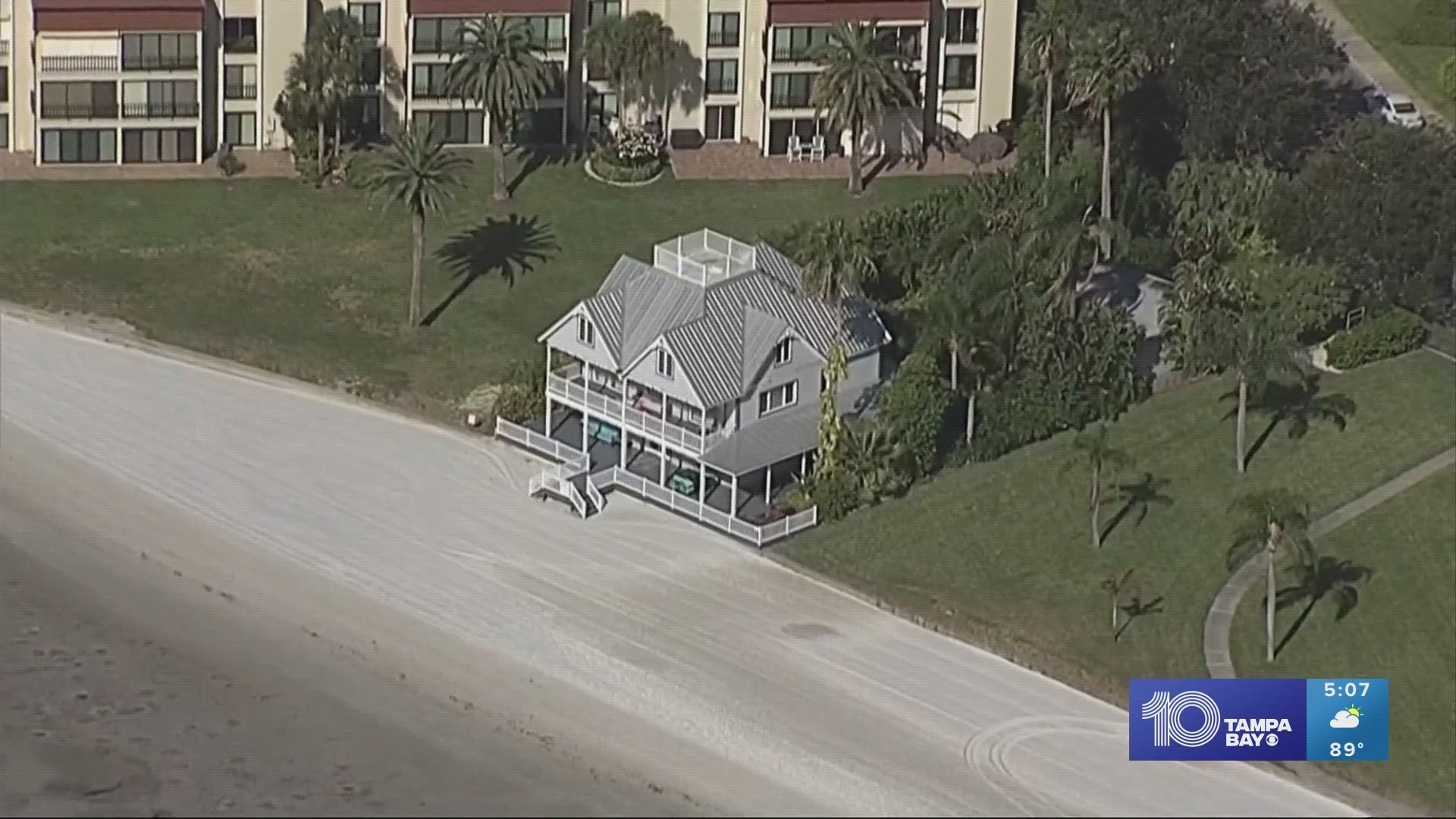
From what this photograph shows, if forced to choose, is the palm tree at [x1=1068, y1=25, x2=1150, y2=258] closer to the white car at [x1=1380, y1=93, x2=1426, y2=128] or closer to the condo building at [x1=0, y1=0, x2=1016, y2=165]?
the condo building at [x1=0, y1=0, x2=1016, y2=165]

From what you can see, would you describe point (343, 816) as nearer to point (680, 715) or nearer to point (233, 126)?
point (680, 715)

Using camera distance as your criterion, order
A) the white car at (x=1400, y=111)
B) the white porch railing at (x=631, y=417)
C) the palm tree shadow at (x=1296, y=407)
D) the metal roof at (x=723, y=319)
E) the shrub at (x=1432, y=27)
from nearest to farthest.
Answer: the white porch railing at (x=631, y=417) → the metal roof at (x=723, y=319) → the palm tree shadow at (x=1296, y=407) → the white car at (x=1400, y=111) → the shrub at (x=1432, y=27)

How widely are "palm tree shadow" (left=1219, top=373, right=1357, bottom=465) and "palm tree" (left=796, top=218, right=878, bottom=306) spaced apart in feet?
48.3

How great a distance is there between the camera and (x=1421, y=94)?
145 meters

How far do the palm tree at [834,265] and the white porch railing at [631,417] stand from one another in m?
6.53

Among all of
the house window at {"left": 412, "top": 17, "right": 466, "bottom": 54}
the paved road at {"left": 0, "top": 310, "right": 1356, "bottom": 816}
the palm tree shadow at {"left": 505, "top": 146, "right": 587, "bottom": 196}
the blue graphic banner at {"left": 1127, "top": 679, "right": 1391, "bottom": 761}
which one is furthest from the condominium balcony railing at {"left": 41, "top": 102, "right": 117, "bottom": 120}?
the blue graphic banner at {"left": 1127, "top": 679, "right": 1391, "bottom": 761}

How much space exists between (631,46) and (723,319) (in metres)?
26.9

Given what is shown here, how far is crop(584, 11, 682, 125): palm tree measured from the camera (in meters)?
137

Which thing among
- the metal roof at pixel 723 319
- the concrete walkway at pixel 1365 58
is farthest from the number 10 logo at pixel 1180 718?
the concrete walkway at pixel 1365 58

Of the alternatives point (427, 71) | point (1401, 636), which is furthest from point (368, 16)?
point (1401, 636)

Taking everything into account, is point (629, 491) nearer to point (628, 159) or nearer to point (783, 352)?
point (783, 352)

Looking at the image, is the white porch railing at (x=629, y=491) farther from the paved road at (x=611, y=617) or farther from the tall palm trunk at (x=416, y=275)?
the tall palm trunk at (x=416, y=275)

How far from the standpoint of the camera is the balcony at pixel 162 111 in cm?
13625

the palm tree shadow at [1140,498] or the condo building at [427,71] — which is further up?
the condo building at [427,71]
